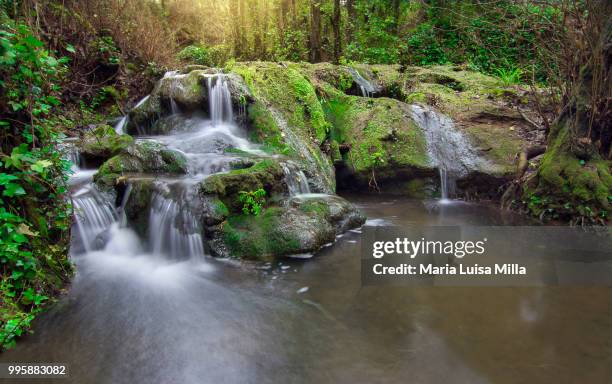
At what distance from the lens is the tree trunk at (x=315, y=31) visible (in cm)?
1369

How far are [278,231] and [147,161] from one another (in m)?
2.56

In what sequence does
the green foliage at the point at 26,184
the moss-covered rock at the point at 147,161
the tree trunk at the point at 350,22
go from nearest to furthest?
1. the green foliage at the point at 26,184
2. the moss-covered rock at the point at 147,161
3. the tree trunk at the point at 350,22

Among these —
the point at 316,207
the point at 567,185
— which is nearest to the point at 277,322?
the point at 316,207

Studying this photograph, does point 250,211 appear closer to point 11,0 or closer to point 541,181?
point 11,0

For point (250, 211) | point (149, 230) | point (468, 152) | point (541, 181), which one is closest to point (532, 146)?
point (468, 152)

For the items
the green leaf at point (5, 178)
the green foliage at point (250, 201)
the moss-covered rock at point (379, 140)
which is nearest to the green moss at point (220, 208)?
the green foliage at point (250, 201)

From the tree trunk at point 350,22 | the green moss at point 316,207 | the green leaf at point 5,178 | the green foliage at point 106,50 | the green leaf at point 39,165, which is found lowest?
the green moss at point 316,207

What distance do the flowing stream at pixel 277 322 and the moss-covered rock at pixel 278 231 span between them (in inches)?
8.5

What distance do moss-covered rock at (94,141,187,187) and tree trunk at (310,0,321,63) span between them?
8983mm

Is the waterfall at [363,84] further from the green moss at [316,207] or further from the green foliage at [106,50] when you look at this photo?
the green foliage at [106,50]

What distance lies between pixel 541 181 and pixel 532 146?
67.3 inches

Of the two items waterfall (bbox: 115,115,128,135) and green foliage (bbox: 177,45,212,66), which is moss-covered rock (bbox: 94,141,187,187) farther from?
green foliage (bbox: 177,45,212,66)

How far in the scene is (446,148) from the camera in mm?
8734

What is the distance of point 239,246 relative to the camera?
206 inches
